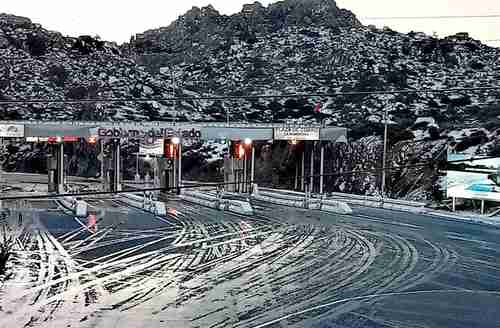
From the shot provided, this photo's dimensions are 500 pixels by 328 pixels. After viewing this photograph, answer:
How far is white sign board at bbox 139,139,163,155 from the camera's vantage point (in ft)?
Answer: 151

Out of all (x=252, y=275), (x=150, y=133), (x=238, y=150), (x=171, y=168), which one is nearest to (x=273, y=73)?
(x=238, y=150)

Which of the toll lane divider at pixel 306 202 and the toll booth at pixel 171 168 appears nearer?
the toll lane divider at pixel 306 202

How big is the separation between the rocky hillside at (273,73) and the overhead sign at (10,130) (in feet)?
80.7

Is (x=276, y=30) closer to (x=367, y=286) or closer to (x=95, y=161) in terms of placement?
(x=95, y=161)

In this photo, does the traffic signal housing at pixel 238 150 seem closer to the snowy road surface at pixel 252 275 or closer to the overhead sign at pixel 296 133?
the overhead sign at pixel 296 133

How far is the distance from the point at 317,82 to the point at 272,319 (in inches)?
3384

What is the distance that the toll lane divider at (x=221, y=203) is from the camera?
3606 centimetres

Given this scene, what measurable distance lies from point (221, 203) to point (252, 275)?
19.1 metres

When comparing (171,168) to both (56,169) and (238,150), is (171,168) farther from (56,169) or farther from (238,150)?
(56,169)

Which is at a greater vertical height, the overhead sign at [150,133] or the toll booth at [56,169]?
the overhead sign at [150,133]

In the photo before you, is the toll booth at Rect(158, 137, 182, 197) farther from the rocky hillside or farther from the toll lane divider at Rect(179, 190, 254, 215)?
the rocky hillside

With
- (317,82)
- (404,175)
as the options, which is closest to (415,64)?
(317,82)

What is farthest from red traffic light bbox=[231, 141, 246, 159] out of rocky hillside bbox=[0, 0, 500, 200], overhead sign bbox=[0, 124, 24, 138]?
overhead sign bbox=[0, 124, 24, 138]

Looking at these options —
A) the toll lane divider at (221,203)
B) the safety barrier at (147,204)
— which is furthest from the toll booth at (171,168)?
the safety barrier at (147,204)
